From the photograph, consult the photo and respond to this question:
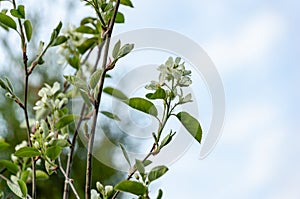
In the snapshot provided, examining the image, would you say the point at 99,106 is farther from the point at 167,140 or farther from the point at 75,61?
the point at 75,61

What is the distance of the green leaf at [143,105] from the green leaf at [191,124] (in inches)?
1.2

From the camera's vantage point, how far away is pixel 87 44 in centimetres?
79

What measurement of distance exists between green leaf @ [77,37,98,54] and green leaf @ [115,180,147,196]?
35 centimetres

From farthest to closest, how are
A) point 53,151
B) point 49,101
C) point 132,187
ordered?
1. point 49,101
2. point 53,151
3. point 132,187

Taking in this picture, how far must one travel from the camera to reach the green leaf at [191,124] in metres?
0.52

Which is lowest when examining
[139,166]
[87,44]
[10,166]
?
[10,166]

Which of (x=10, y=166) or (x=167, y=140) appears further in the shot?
(x=10, y=166)

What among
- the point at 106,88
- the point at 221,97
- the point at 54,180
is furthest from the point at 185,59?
the point at 54,180

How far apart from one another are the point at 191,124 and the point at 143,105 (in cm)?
6

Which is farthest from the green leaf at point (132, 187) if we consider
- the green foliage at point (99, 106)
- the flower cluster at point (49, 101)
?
the flower cluster at point (49, 101)

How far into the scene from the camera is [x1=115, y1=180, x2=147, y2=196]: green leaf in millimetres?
472

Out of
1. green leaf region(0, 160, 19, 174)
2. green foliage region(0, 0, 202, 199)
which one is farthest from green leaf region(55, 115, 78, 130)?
green leaf region(0, 160, 19, 174)

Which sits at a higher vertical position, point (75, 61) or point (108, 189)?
point (75, 61)

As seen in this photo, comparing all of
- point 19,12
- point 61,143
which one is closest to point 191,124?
point 61,143
